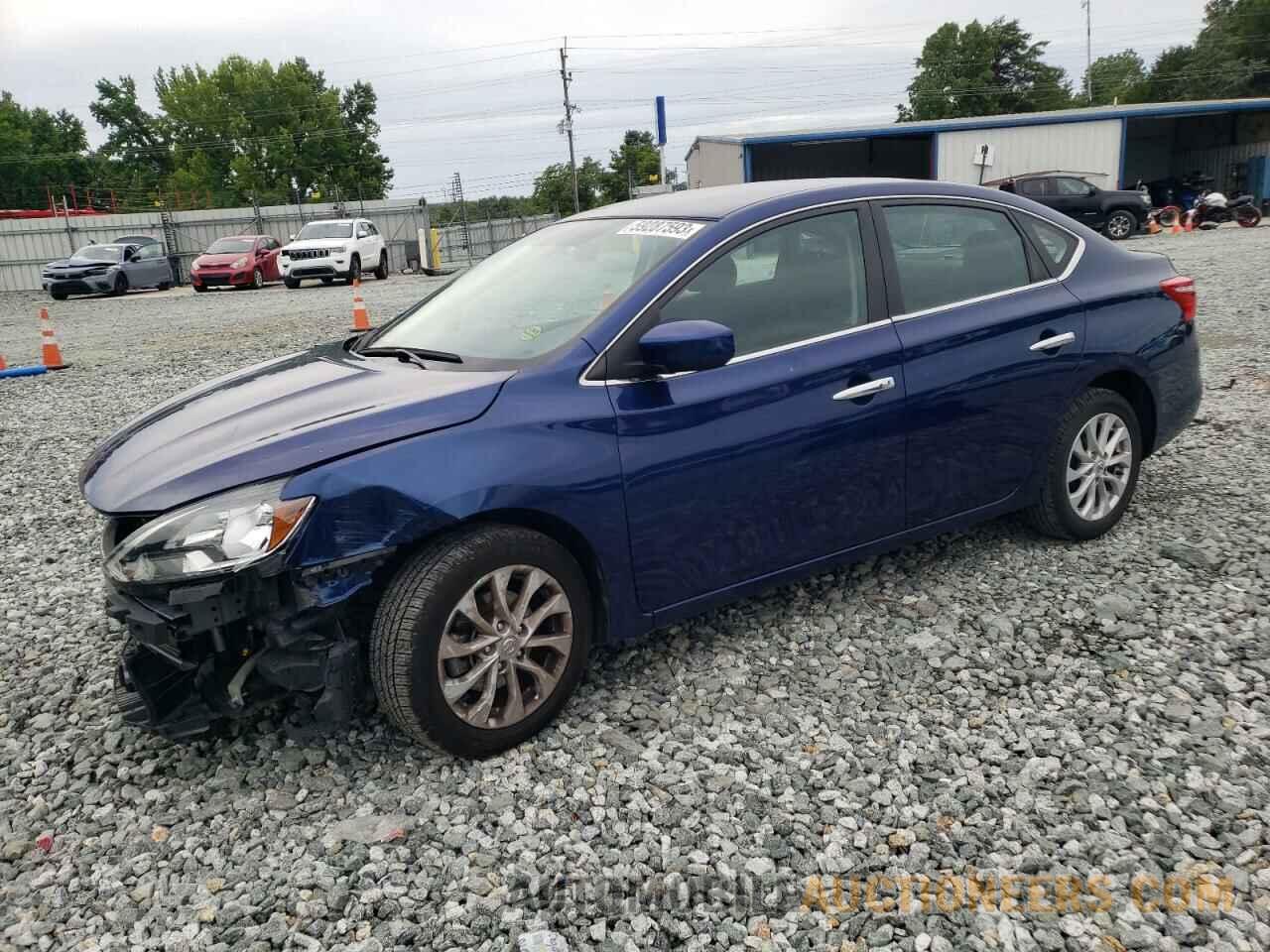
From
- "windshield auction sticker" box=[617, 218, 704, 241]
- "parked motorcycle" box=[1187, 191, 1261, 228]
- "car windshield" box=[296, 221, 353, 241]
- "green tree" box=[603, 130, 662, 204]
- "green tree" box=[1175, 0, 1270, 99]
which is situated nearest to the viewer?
"windshield auction sticker" box=[617, 218, 704, 241]

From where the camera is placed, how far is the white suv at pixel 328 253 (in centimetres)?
2402

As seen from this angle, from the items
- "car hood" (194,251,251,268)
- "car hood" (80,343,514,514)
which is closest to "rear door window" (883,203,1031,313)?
"car hood" (80,343,514,514)

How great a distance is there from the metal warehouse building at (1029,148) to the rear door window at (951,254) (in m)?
27.5

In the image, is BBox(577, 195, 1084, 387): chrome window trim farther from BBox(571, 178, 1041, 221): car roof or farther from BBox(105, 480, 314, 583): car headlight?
BBox(105, 480, 314, 583): car headlight

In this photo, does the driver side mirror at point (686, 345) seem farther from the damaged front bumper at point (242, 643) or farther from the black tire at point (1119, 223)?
the black tire at point (1119, 223)

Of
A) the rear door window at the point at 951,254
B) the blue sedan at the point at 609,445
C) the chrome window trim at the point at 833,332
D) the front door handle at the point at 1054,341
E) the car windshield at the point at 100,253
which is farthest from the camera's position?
the car windshield at the point at 100,253

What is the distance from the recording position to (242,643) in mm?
2811

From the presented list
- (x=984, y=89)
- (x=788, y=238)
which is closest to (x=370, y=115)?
(x=984, y=89)

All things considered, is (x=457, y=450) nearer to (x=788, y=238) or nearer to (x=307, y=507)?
(x=307, y=507)

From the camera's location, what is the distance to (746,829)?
2689mm

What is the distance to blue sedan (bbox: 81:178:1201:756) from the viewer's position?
9.08 ft

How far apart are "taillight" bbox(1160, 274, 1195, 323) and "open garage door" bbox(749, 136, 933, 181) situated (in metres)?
34.6

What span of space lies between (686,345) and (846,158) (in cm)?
3958

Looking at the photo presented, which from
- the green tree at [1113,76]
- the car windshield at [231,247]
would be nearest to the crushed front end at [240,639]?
the car windshield at [231,247]
